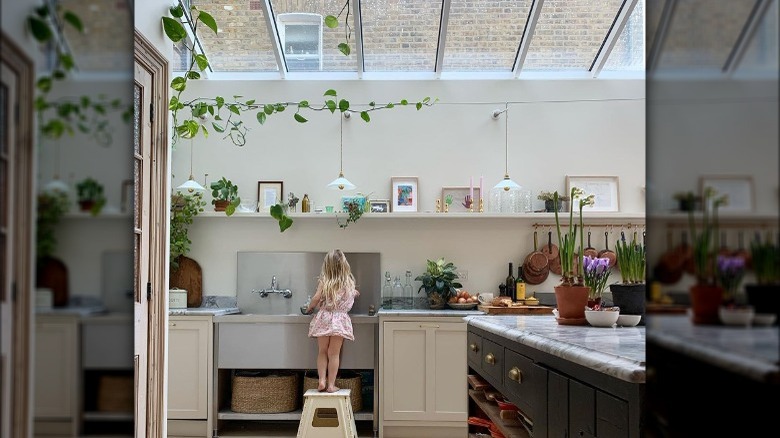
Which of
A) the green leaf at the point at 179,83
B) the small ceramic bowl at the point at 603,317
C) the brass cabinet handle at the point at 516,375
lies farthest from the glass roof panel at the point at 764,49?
the green leaf at the point at 179,83

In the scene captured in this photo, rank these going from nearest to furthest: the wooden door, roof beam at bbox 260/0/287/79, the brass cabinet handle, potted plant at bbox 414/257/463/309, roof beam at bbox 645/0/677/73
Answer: the wooden door < roof beam at bbox 645/0/677/73 < the brass cabinet handle < roof beam at bbox 260/0/287/79 < potted plant at bbox 414/257/463/309

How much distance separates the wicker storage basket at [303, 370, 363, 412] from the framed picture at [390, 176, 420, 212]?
1.44m

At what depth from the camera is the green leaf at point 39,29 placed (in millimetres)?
423

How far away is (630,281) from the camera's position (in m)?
2.62

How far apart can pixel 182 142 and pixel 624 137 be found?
12.3ft

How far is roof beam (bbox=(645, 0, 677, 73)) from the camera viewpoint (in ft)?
1.90

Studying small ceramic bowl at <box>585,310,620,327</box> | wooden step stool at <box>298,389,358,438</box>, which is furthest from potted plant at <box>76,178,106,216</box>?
wooden step stool at <box>298,389,358,438</box>

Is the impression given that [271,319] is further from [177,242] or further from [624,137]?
[624,137]

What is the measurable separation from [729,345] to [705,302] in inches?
1.6

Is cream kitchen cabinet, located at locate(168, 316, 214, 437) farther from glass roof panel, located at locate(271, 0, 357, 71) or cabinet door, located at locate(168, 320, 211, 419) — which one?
glass roof panel, located at locate(271, 0, 357, 71)

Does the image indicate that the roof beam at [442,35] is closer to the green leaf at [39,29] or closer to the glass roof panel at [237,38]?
the glass roof panel at [237,38]

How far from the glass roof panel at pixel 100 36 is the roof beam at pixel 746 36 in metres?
0.39

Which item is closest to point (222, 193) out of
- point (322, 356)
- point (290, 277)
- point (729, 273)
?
point (290, 277)

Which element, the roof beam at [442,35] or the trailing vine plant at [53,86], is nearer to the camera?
the trailing vine plant at [53,86]
